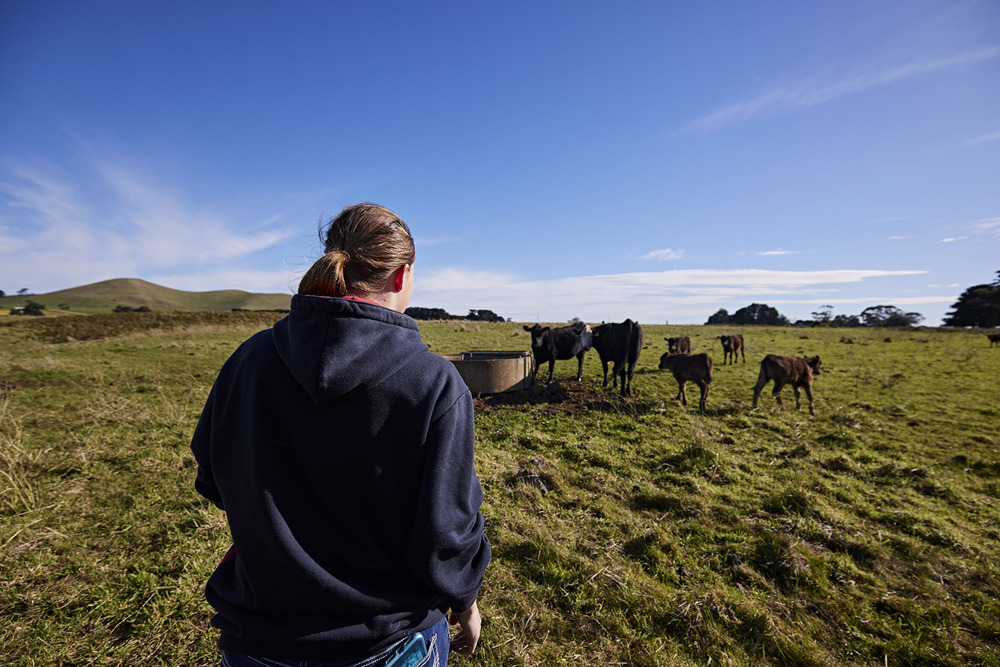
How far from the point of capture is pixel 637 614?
129 inches

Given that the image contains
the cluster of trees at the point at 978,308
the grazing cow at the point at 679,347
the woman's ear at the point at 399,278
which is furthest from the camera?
the cluster of trees at the point at 978,308

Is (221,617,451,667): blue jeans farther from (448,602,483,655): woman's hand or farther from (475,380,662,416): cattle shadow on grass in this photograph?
(475,380,662,416): cattle shadow on grass

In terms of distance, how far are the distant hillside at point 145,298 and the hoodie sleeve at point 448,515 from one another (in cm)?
9218

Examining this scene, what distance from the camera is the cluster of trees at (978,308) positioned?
54.3m

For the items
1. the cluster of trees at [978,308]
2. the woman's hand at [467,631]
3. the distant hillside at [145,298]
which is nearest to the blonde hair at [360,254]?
the woman's hand at [467,631]

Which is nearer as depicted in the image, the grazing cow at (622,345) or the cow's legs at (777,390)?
the cow's legs at (777,390)

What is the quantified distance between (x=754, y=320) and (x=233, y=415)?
8604 centimetres

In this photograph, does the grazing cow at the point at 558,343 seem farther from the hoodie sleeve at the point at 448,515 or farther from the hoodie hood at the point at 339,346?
the hoodie hood at the point at 339,346

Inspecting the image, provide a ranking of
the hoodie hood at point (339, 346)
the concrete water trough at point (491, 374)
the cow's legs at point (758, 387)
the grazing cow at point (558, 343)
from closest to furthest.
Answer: the hoodie hood at point (339, 346)
the cow's legs at point (758, 387)
the concrete water trough at point (491, 374)
the grazing cow at point (558, 343)

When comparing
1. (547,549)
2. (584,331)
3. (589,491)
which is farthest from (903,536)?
(584,331)

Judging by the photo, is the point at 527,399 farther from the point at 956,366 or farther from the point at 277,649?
the point at 956,366

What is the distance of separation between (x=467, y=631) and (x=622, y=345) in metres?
11.6

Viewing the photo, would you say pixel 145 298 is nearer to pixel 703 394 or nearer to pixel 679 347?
pixel 679 347

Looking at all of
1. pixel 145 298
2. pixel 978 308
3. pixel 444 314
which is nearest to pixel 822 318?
pixel 978 308
